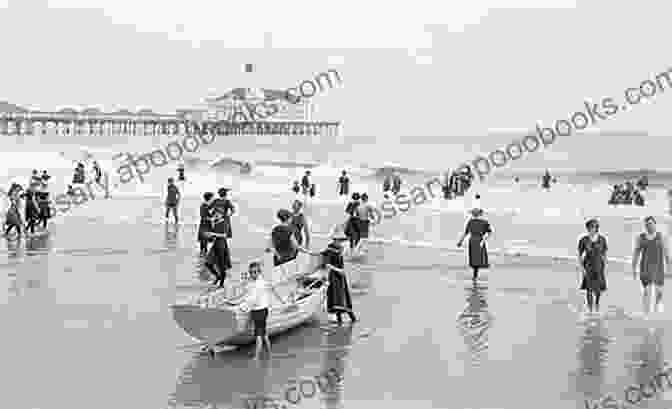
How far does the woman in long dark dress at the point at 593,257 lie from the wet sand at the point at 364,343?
2.06ft

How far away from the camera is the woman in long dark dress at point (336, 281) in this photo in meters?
12.7

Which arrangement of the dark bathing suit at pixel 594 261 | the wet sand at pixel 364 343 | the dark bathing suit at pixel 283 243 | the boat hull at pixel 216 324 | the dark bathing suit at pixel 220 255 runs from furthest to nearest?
the dark bathing suit at pixel 220 255 < the dark bathing suit at pixel 283 243 < the dark bathing suit at pixel 594 261 < the boat hull at pixel 216 324 < the wet sand at pixel 364 343

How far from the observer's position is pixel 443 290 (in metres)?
16.4

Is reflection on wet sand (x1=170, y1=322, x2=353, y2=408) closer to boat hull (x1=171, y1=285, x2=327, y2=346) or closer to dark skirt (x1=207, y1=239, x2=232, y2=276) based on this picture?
boat hull (x1=171, y1=285, x2=327, y2=346)

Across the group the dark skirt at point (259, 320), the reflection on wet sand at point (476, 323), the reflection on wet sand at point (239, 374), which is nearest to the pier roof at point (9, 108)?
the reflection on wet sand at point (476, 323)

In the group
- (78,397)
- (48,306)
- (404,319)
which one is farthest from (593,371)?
(48,306)

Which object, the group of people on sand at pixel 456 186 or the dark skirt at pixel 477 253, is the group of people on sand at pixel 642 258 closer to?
the dark skirt at pixel 477 253

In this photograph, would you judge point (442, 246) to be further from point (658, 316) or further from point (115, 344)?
point (115, 344)

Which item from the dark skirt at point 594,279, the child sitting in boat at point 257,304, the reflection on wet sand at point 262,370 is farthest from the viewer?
the dark skirt at point 594,279

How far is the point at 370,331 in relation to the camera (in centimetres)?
1270

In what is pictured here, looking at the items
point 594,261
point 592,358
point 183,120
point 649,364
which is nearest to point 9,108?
point 183,120

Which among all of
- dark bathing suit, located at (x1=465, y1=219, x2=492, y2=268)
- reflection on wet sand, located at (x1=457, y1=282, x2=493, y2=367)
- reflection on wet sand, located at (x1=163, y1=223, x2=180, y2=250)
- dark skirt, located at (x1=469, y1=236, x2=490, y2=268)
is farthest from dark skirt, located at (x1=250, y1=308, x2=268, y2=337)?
reflection on wet sand, located at (x1=163, y1=223, x2=180, y2=250)

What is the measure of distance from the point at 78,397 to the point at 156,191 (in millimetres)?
33004

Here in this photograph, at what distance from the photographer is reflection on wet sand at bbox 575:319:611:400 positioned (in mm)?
9727
